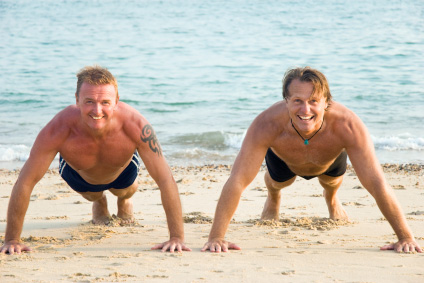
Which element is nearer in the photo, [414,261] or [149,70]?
[414,261]

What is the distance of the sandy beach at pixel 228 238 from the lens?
381 centimetres

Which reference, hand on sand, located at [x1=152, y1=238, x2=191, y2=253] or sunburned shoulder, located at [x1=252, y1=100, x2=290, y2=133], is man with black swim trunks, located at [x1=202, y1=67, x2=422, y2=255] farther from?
hand on sand, located at [x1=152, y1=238, x2=191, y2=253]

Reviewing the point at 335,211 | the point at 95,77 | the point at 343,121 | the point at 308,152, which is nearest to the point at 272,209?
the point at 335,211

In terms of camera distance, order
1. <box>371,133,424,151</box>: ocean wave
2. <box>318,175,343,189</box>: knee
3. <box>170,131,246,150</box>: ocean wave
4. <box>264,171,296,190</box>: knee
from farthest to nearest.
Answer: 1. <box>170,131,246,150</box>: ocean wave
2. <box>371,133,424,151</box>: ocean wave
3. <box>264,171,296,190</box>: knee
4. <box>318,175,343,189</box>: knee

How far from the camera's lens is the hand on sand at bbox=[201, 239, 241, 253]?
4.45 meters

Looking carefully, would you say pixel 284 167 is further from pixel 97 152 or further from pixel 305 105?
pixel 97 152

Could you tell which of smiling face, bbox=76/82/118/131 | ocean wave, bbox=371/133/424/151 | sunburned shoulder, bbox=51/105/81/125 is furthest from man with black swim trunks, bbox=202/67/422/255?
ocean wave, bbox=371/133/424/151

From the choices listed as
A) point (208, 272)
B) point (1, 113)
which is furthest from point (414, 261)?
point (1, 113)

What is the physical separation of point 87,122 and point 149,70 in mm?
14022

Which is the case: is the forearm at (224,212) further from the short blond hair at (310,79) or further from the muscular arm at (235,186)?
the short blond hair at (310,79)

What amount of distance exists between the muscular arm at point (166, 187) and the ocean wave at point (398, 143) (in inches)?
253

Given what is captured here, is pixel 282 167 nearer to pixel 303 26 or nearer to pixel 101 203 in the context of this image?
pixel 101 203

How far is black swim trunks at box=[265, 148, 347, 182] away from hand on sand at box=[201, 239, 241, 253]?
1082 mm

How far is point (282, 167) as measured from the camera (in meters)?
5.35
